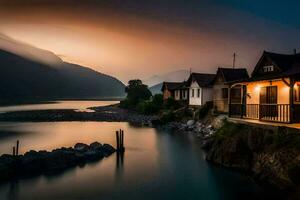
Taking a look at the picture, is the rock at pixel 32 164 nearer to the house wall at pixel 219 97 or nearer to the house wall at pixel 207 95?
the house wall at pixel 219 97

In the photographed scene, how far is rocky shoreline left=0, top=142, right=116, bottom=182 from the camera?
819 inches

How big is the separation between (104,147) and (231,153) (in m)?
13.2

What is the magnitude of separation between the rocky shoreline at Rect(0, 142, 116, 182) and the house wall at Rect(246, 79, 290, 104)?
49.7ft

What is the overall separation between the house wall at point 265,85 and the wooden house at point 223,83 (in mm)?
12958

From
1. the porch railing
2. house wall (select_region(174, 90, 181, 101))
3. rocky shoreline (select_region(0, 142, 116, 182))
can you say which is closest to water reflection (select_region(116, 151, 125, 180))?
rocky shoreline (select_region(0, 142, 116, 182))

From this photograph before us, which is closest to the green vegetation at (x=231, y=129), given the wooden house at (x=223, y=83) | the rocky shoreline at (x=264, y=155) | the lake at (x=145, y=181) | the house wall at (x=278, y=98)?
the rocky shoreline at (x=264, y=155)

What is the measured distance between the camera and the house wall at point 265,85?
20.8 meters

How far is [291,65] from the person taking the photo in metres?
25.4

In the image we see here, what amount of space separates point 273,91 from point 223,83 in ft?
54.3

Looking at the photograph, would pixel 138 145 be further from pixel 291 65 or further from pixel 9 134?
pixel 9 134

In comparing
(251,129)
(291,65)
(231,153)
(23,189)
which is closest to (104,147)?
(23,189)

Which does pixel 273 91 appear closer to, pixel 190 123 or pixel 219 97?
pixel 219 97

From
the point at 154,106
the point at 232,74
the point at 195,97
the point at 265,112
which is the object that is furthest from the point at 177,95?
the point at 265,112

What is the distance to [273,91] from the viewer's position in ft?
73.4
